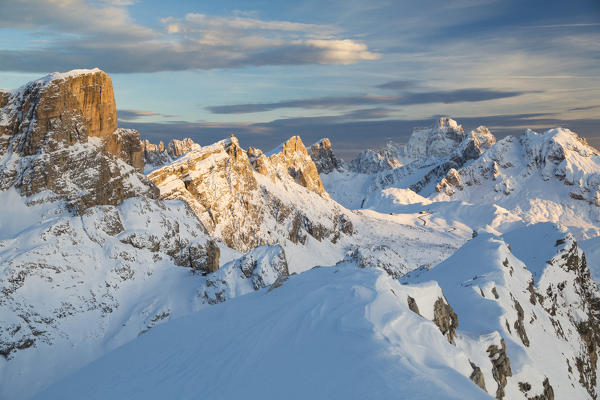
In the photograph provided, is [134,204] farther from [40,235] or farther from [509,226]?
[509,226]

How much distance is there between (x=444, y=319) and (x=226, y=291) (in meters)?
31.6

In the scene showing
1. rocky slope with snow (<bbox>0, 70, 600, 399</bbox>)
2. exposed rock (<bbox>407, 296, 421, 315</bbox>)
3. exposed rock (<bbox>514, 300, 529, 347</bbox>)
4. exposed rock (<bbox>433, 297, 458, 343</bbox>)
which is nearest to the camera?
rocky slope with snow (<bbox>0, 70, 600, 399</bbox>)

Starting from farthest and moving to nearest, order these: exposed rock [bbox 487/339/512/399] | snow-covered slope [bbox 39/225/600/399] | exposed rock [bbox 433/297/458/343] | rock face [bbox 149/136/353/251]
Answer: rock face [bbox 149/136/353/251]
exposed rock [bbox 487/339/512/399]
exposed rock [bbox 433/297/458/343]
snow-covered slope [bbox 39/225/600/399]

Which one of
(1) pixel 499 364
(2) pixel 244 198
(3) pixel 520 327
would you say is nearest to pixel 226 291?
(3) pixel 520 327

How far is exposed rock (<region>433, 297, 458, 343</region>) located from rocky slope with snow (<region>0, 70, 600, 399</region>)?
0.33 feet

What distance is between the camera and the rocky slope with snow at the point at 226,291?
14961 millimetres

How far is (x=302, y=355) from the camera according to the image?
14336 mm

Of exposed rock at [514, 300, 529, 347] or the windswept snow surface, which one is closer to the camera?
the windswept snow surface

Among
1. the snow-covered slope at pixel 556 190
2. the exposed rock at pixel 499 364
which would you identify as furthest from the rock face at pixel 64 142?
the snow-covered slope at pixel 556 190

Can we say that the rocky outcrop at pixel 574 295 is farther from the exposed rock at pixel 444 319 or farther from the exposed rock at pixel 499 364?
the exposed rock at pixel 444 319

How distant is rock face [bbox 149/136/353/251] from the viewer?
255ft

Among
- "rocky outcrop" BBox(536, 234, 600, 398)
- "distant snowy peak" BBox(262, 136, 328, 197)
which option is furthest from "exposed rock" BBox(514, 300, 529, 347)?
"distant snowy peak" BBox(262, 136, 328, 197)

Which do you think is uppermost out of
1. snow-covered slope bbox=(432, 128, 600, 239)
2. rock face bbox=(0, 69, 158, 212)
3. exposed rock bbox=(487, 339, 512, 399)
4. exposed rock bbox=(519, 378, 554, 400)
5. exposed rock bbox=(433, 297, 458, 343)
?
rock face bbox=(0, 69, 158, 212)

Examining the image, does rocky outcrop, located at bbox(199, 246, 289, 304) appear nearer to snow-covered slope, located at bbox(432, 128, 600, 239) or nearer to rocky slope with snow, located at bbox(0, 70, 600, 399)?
rocky slope with snow, located at bbox(0, 70, 600, 399)
